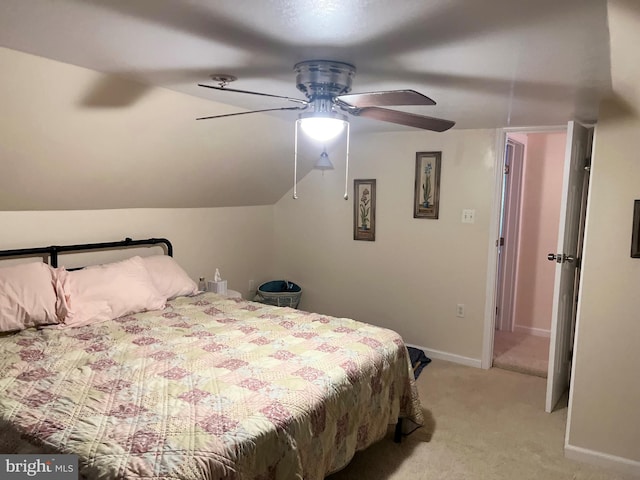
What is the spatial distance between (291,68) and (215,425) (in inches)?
59.7

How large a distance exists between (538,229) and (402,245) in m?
1.64

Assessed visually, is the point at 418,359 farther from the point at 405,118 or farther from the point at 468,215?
the point at 405,118

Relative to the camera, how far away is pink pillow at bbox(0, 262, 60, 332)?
2455mm

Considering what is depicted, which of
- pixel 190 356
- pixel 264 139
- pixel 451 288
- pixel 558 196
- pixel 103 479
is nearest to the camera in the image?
pixel 103 479

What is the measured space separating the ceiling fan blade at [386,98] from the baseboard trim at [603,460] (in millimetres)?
2161

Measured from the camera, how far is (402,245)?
13.6 ft

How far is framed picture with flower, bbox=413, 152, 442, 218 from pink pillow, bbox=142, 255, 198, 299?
203cm

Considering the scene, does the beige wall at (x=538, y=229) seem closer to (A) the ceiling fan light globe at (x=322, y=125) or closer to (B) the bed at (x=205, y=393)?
(B) the bed at (x=205, y=393)

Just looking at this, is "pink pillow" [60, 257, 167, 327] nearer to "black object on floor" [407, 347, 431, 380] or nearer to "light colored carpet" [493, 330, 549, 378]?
"black object on floor" [407, 347, 431, 380]

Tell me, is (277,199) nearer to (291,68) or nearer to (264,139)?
(264,139)

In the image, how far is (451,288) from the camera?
3.95 meters

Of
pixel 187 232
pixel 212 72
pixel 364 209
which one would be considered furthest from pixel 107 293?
pixel 364 209

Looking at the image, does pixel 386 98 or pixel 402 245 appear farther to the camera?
pixel 402 245

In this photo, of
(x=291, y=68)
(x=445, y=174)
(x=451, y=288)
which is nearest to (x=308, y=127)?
(x=291, y=68)
